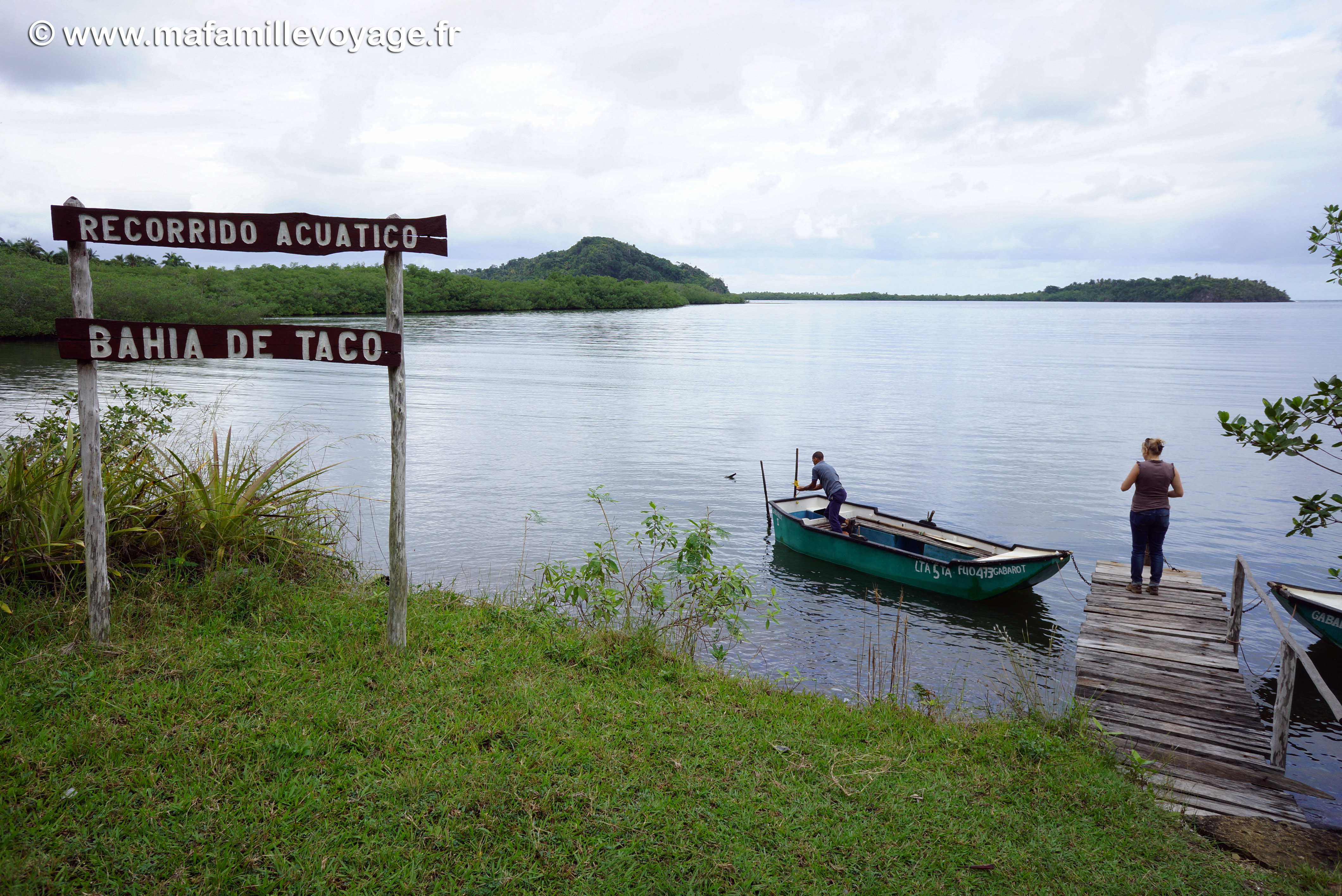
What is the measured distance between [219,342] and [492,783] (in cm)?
356

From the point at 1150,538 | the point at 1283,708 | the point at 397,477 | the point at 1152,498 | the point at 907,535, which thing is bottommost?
the point at 907,535

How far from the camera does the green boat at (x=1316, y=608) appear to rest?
10430 mm

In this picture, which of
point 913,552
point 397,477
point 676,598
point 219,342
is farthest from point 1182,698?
point 219,342

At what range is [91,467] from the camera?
557 cm

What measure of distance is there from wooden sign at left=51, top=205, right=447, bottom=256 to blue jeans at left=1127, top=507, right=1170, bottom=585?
31.5ft

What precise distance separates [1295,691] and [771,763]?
10.2 metres

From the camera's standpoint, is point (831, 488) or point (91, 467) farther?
point (831, 488)

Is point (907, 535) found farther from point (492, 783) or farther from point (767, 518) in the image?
point (492, 783)

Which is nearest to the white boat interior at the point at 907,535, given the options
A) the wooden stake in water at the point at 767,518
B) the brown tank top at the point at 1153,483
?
the wooden stake in water at the point at 767,518

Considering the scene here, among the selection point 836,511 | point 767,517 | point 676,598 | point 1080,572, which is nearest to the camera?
point 676,598

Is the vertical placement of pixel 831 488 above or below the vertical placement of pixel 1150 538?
below

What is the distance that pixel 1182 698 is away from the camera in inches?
312

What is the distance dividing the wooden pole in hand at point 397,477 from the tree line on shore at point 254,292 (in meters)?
14.7

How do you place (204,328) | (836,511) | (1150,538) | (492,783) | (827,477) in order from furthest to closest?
(836,511), (827,477), (1150,538), (204,328), (492,783)
